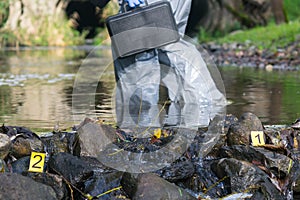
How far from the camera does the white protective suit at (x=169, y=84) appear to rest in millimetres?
6324

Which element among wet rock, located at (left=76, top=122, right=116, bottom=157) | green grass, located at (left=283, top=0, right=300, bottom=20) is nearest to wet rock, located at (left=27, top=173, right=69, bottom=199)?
wet rock, located at (left=76, top=122, right=116, bottom=157)

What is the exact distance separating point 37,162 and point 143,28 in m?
2.12

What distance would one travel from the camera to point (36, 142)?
4320 mm

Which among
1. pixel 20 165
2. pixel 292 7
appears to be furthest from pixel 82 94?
pixel 292 7

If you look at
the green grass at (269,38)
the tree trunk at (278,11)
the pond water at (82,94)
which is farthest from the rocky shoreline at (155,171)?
the tree trunk at (278,11)

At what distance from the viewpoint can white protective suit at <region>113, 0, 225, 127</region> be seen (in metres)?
6.32

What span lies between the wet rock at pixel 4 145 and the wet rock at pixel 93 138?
1.36ft

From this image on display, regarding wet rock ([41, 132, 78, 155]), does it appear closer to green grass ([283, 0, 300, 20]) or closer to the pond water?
the pond water

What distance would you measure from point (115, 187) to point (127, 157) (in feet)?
1.22

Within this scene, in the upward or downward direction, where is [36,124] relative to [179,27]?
downward

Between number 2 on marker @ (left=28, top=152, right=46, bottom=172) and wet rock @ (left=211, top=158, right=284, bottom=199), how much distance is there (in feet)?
3.16

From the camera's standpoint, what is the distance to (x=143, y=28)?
19.2 feet

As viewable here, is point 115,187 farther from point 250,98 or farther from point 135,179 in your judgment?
point 250,98

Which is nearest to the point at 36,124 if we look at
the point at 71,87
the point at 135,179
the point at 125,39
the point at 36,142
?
the point at 125,39
